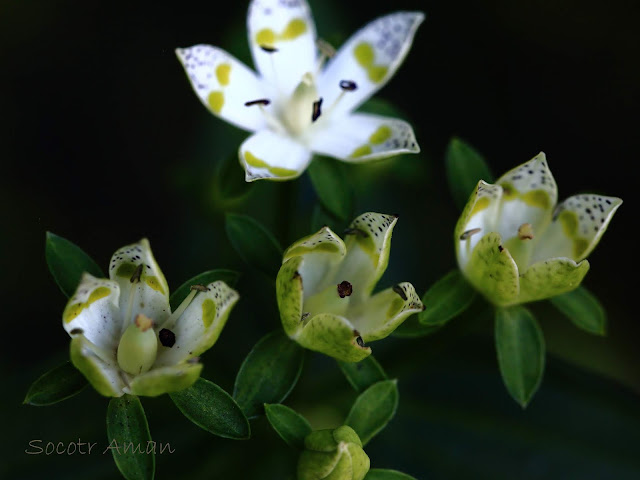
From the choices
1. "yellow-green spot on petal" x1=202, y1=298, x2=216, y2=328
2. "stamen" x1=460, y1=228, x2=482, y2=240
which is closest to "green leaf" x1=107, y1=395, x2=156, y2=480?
"yellow-green spot on petal" x1=202, y1=298, x2=216, y2=328

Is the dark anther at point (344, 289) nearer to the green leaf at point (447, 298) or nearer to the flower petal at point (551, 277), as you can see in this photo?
the green leaf at point (447, 298)

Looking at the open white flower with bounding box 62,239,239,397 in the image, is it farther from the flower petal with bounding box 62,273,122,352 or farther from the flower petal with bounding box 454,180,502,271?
the flower petal with bounding box 454,180,502,271

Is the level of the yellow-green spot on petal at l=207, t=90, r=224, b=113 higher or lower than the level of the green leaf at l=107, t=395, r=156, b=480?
higher

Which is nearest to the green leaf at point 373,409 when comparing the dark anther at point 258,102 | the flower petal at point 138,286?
the flower petal at point 138,286

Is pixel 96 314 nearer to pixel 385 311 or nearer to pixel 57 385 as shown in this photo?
pixel 57 385

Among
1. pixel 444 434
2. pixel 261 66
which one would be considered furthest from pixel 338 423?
pixel 261 66

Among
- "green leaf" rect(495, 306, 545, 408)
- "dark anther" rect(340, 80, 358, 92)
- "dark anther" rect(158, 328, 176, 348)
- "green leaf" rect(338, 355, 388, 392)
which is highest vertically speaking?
"dark anther" rect(340, 80, 358, 92)

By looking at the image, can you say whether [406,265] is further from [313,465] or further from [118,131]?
[313,465]
